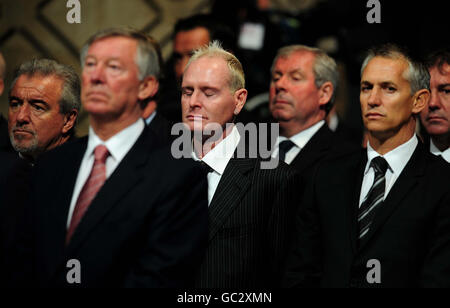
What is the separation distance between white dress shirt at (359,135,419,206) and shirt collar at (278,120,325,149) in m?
0.79

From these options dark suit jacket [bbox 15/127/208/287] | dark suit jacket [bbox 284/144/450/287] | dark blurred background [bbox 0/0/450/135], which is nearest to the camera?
dark suit jacket [bbox 15/127/208/287]

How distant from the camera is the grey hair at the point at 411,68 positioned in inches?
103

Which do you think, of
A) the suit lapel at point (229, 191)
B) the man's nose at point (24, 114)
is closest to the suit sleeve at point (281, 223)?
the suit lapel at point (229, 191)

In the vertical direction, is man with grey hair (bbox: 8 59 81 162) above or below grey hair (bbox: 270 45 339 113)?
below

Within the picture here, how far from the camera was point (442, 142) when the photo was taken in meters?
2.89

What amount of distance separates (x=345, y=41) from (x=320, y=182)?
9.92 ft

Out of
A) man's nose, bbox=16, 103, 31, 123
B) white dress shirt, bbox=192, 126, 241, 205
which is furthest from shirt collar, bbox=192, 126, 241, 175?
man's nose, bbox=16, 103, 31, 123

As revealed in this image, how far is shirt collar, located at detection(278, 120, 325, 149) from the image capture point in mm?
3357

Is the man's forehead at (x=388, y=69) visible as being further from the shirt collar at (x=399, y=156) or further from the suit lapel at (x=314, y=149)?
the suit lapel at (x=314, y=149)

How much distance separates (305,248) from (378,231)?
0.31m

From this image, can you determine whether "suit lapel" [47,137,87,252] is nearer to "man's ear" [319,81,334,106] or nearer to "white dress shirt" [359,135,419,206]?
→ "white dress shirt" [359,135,419,206]

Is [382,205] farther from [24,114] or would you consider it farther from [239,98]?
[24,114]

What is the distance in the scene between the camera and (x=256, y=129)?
3168mm
